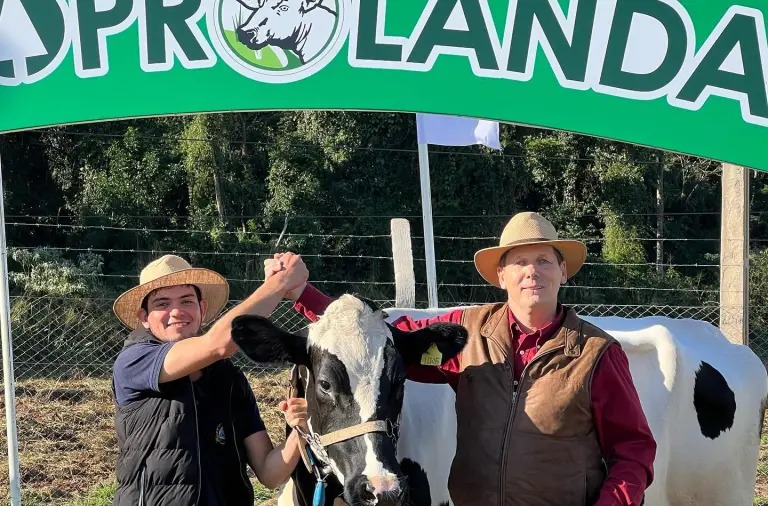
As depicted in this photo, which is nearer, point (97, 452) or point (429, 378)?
point (429, 378)

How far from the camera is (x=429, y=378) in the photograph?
378 centimetres

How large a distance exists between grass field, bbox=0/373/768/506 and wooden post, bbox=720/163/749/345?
1417mm

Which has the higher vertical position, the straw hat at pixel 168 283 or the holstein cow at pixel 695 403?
the straw hat at pixel 168 283

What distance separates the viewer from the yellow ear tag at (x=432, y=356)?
3600mm

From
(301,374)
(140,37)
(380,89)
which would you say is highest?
(140,37)

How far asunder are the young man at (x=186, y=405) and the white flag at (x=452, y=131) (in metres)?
3.15

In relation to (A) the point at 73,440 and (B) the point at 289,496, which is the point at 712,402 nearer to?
(B) the point at 289,496

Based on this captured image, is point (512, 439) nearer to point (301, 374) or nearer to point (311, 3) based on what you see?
point (301, 374)

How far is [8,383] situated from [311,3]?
3.03 meters

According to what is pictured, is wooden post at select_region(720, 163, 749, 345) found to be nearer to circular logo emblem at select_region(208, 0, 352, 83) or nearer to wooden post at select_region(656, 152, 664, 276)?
circular logo emblem at select_region(208, 0, 352, 83)

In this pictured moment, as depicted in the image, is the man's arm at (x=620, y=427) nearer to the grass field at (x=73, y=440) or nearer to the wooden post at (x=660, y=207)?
the grass field at (x=73, y=440)

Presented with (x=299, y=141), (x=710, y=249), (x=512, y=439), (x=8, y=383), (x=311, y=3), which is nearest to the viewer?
(x=512, y=439)

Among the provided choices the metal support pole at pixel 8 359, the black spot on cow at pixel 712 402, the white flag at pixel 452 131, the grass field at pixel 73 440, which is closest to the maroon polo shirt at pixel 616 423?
the black spot on cow at pixel 712 402

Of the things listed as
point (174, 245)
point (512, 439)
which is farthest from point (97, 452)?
point (174, 245)
